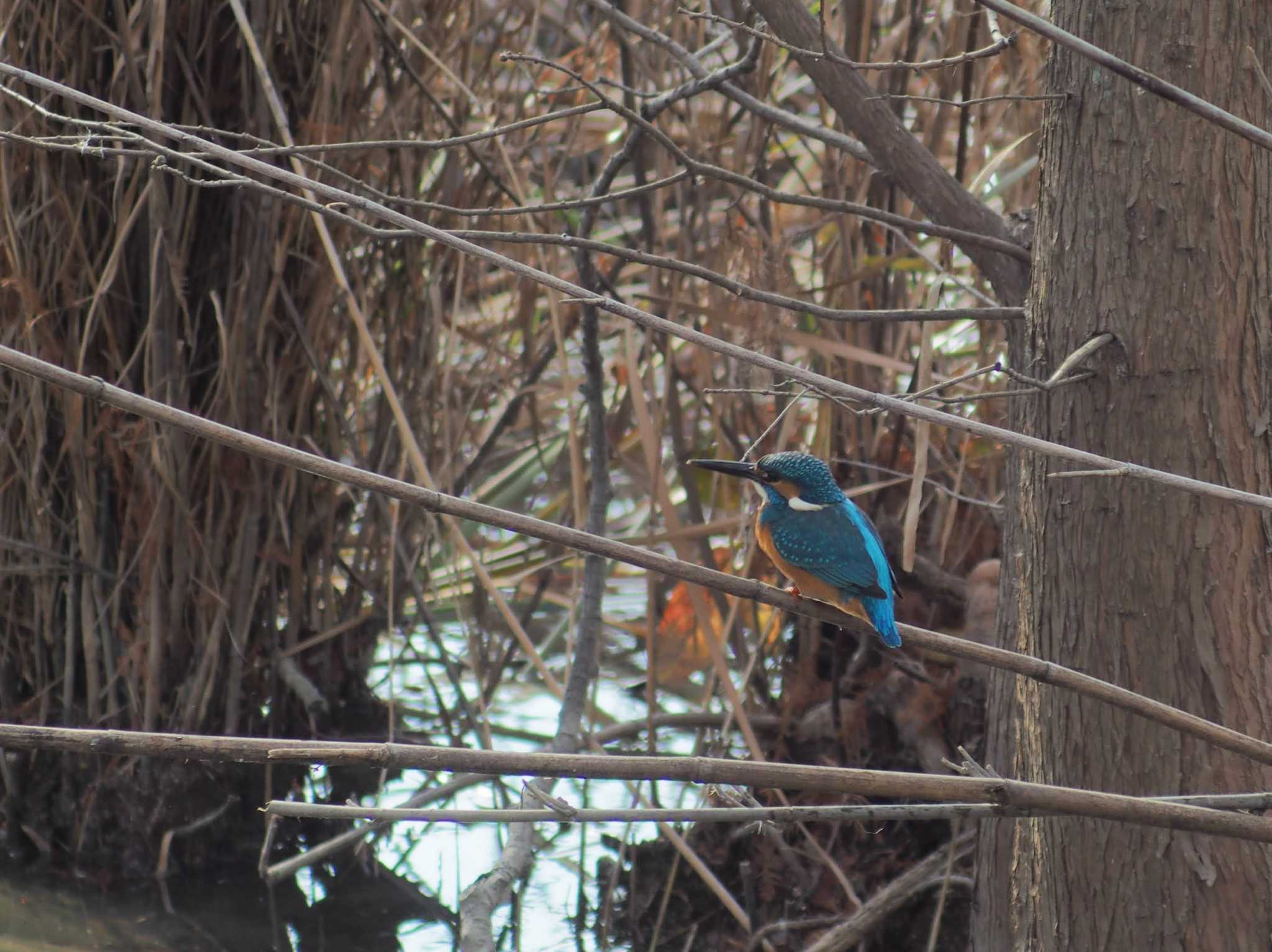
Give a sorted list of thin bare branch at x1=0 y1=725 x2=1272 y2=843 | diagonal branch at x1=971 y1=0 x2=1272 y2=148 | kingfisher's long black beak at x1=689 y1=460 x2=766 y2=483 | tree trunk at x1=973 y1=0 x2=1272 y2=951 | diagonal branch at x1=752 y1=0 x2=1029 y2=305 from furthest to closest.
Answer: kingfisher's long black beak at x1=689 y1=460 x2=766 y2=483, diagonal branch at x1=752 y1=0 x2=1029 y2=305, tree trunk at x1=973 y1=0 x2=1272 y2=951, diagonal branch at x1=971 y1=0 x2=1272 y2=148, thin bare branch at x1=0 y1=725 x2=1272 y2=843

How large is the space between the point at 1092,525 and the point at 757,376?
39.9 inches

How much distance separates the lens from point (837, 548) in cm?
211

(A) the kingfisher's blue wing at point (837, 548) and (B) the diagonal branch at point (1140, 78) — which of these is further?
(A) the kingfisher's blue wing at point (837, 548)

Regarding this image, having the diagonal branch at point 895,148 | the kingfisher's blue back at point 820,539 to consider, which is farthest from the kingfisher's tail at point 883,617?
the diagonal branch at point 895,148

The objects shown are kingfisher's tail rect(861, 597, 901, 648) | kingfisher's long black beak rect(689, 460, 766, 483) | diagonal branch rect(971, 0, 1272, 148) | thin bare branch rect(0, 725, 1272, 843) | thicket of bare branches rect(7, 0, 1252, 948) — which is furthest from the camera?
thicket of bare branches rect(7, 0, 1252, 948)

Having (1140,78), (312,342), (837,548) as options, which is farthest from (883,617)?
(312,342)

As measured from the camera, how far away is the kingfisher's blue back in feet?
6.75

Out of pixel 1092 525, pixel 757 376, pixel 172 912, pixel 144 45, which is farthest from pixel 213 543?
pixel 1092 525

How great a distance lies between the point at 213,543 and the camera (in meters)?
2.85

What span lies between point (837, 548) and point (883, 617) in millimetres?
155

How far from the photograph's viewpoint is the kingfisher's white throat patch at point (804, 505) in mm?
2232

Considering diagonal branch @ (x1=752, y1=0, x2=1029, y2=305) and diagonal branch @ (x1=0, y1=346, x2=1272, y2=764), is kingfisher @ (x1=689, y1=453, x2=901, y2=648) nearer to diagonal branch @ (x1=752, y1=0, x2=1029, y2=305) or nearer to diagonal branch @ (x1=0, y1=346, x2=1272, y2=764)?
diagonal branch @ (x1=752, y1=0, x2=1029, y2=305)

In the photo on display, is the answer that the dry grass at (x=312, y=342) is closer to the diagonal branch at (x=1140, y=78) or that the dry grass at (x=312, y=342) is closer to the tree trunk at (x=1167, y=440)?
the tree trunk at (x=1167, y=440)

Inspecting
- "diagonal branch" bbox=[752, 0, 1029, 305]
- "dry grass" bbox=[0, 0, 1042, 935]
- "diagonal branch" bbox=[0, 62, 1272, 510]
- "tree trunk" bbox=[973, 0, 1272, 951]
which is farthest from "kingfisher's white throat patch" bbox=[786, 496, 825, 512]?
"diagonal branch" bbox=[0, 62, 1272, 510]
